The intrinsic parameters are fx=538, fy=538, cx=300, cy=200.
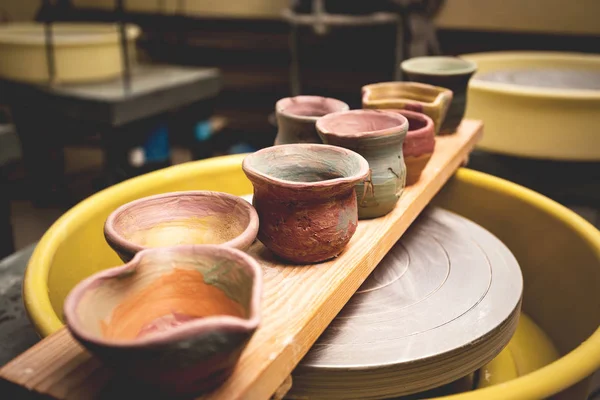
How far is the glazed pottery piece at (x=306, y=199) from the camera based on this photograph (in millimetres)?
860

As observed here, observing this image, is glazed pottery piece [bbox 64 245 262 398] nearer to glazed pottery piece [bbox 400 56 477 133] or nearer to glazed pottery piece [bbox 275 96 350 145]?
glazed pottery piece [bbox 275 96 350 145]

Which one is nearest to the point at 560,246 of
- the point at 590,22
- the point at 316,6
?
the point at 316,6

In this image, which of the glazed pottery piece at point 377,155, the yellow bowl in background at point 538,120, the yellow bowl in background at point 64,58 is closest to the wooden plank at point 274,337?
the glazed pottery piece at point 377,155

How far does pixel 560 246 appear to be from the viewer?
1.50 metres

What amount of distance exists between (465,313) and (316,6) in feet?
7.80

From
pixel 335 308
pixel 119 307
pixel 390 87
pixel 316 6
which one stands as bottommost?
pixel 335 308

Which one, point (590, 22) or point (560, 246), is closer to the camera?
point (560, 246)

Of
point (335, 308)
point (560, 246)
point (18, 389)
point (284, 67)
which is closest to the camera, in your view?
point (18, 389)

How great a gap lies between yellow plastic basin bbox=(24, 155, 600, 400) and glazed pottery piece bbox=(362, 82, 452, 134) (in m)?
0.39

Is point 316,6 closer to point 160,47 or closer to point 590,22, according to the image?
point 590,22

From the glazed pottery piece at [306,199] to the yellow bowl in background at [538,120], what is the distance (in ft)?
4.16

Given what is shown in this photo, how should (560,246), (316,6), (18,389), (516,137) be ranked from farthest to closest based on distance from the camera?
(316,6) → (516,137) → (560,246) → (18,389)

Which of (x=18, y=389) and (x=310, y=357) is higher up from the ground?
(x=18, y=389)

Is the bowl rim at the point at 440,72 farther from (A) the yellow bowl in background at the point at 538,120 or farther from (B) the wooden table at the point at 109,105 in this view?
(B) the wooden table at the point at 109,105
